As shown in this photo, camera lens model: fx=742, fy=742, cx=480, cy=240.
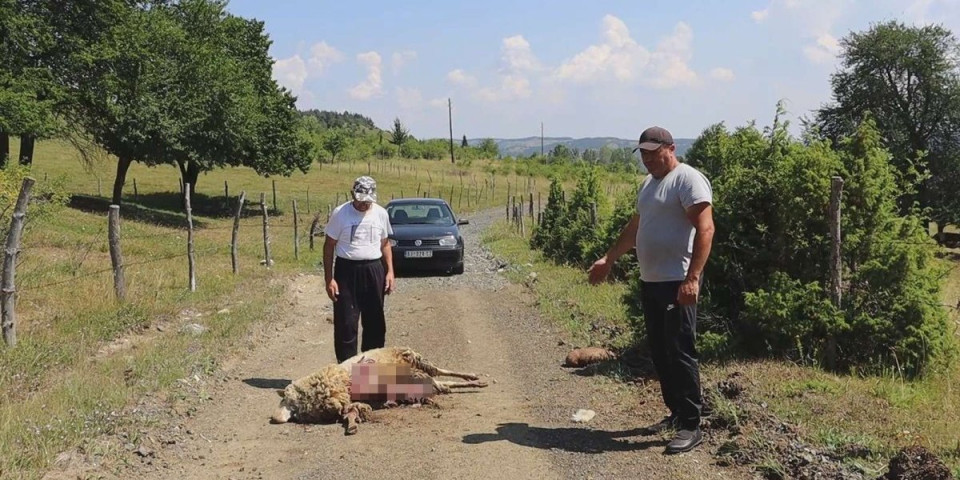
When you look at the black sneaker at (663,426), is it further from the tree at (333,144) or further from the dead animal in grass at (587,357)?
the tree at (333,144)

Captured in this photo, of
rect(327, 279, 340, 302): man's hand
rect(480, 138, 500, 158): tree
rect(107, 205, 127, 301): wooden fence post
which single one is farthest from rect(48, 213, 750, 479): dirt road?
rect(480, 138, 500, 158): tree

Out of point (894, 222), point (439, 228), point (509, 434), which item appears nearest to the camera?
point (509, 434)

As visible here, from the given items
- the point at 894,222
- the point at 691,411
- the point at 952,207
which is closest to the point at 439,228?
the point at 894,222

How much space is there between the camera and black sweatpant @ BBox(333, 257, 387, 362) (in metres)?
6.42

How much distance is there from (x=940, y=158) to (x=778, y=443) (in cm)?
3168

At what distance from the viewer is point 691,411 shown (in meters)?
4.86

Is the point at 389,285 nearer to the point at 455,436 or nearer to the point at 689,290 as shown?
the point at 455,436

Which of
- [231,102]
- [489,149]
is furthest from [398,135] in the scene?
[231,102]

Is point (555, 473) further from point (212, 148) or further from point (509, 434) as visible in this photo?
point (212, 148)

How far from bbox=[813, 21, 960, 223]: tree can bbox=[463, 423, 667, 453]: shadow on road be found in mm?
29831

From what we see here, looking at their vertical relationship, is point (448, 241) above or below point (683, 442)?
above

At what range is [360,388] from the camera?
5.84 metres

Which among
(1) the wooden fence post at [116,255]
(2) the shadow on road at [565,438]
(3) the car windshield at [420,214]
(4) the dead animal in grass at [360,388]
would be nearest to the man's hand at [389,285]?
(4) the dead animal in grass at [360,388]

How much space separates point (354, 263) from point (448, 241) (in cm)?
855
